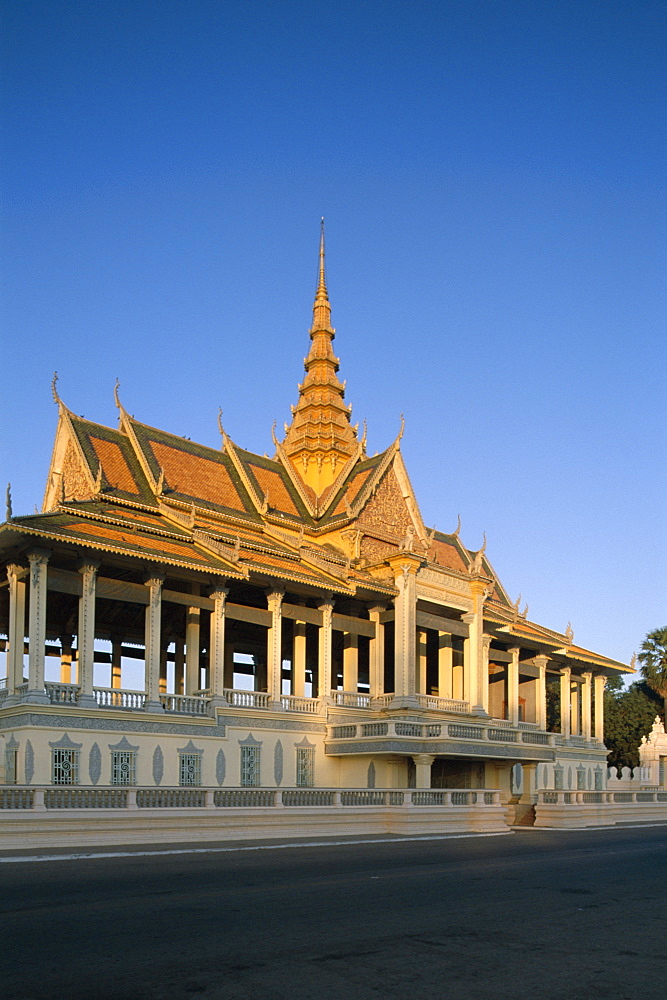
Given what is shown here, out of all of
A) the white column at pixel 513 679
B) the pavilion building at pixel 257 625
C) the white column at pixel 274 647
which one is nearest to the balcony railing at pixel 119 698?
the pavilion building at pixel 257 625

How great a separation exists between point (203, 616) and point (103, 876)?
82.2ft

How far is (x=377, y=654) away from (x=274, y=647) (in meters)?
6.35

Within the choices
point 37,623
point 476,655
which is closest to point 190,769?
point 37,623

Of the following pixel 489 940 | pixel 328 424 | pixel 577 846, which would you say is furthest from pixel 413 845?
pixel 328 424

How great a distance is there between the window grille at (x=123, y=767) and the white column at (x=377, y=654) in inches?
474

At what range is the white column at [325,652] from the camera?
3659 cm

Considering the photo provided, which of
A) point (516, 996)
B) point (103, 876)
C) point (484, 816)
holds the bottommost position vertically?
point (484, 816)

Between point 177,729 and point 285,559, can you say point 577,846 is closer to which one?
point 177,729

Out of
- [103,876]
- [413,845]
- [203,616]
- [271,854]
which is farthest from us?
[203,616]

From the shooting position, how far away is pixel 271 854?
20.3 meters

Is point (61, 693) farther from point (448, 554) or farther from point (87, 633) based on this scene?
point (448, 554)

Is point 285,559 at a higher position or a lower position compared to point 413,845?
higher

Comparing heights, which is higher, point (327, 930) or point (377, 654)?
point (377, 654)

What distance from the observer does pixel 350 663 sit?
3972 centimetres
